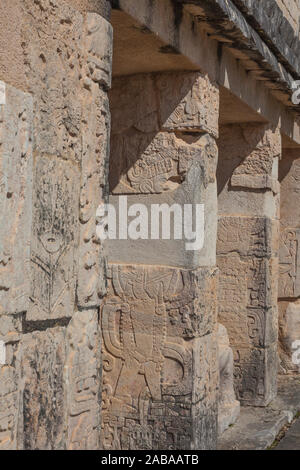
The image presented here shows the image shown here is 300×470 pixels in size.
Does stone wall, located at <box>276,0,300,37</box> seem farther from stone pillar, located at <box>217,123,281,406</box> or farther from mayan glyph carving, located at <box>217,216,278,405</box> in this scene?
mayan glyph carving, located at <box>217,216,278,405</box>

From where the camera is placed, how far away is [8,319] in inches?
98.0

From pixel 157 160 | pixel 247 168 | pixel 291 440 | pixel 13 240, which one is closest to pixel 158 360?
pixel 157 160

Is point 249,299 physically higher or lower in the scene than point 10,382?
higher

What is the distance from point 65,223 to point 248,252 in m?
3.72

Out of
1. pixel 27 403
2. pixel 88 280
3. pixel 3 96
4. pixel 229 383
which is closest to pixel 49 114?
pixel 3 96

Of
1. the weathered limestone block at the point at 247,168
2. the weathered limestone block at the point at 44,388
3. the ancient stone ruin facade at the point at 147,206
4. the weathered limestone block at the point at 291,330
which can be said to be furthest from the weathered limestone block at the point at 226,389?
the weathered limestone block at the point at 44,388

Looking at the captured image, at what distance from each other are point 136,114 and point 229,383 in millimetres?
2342

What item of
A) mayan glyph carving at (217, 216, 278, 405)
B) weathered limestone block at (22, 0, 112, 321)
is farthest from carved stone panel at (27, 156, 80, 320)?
mayan glyph carving at (217, 216, 278, 405)

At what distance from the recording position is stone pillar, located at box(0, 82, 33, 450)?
2443 millimetres

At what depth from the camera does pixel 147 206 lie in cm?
461

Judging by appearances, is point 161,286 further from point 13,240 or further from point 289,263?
point 289,263

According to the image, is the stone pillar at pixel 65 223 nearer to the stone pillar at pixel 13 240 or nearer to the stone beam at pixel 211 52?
the stone pillar at pixel 13 240

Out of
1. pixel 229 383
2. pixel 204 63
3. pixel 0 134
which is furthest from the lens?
pixel 229 383

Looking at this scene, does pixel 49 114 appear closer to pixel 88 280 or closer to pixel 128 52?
pixel 88 280
